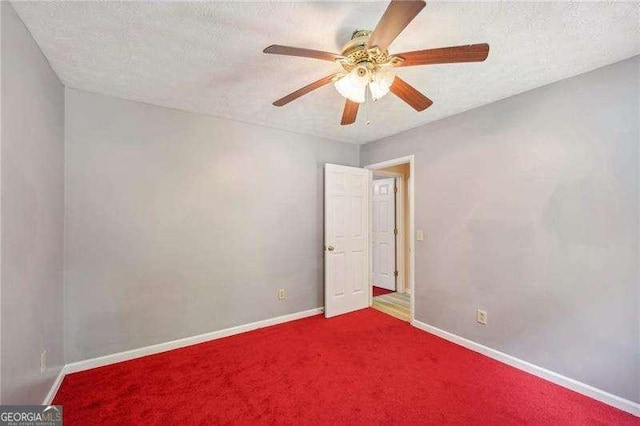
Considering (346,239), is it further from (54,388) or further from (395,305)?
(54,388)

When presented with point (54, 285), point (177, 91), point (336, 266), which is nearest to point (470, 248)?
point (336, 266)

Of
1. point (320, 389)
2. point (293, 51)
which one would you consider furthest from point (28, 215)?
point (320, 389)

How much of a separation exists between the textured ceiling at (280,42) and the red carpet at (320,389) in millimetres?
2388

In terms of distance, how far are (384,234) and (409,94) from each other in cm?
347

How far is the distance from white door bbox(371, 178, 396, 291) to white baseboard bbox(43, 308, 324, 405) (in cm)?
204

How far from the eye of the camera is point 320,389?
80.2 inches

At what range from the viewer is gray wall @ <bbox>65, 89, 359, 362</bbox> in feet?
7.64

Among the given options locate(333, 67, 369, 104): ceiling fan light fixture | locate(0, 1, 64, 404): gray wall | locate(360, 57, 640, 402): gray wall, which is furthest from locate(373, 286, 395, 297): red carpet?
locate(0, 1, 64, 404): gray wall

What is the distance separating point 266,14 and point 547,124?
2.30 meters

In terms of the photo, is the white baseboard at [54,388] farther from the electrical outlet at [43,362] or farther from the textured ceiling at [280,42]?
the textured ceiling at [280,42]

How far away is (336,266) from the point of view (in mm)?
3582

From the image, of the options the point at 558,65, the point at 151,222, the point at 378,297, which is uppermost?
the point at 558,65

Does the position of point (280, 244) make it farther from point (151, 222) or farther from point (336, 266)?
point (151, 222)

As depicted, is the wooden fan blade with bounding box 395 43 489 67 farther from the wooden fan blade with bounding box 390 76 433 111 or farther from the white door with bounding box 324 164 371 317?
the white door with bounding box 324 164 371 317
